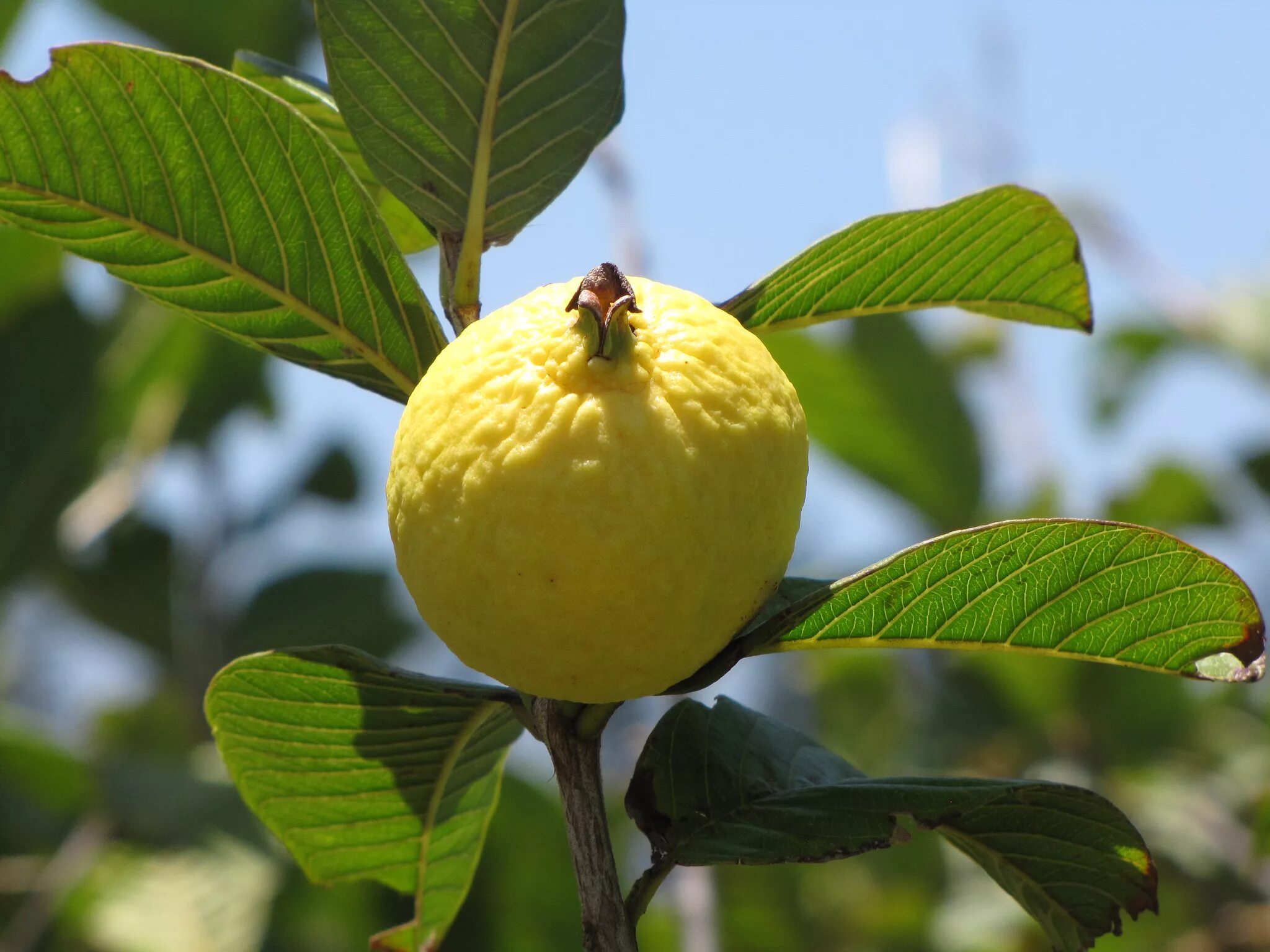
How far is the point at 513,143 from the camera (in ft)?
3.08

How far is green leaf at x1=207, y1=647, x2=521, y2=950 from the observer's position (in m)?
0.91

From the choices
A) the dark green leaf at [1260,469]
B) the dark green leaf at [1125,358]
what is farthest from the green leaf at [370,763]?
the dark green leaf at [1125,358]

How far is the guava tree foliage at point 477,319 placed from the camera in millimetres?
815

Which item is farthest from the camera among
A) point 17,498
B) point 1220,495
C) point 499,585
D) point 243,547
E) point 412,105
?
point 243,547

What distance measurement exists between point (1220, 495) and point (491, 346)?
3153 mm

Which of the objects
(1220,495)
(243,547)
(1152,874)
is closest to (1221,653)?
(1152,874)

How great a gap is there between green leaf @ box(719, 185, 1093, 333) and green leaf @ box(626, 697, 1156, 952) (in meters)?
0.33

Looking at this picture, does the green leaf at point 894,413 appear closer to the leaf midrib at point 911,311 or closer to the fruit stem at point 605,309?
the leaf midrib at point 911,311

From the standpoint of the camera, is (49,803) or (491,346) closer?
(491,346)

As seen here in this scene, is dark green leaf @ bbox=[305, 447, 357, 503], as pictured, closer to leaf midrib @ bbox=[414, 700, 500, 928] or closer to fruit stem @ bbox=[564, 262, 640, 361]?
leaf midrib @ bbox=[414, 700, 500, 928]

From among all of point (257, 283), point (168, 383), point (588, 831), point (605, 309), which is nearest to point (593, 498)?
point (605, 309)

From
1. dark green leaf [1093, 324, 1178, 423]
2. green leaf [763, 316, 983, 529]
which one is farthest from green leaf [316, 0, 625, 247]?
dark green leaf [1093, 324, 1178, 423]

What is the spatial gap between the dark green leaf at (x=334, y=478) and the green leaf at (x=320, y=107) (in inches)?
127

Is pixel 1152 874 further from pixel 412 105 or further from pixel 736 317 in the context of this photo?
pixel 412 105
